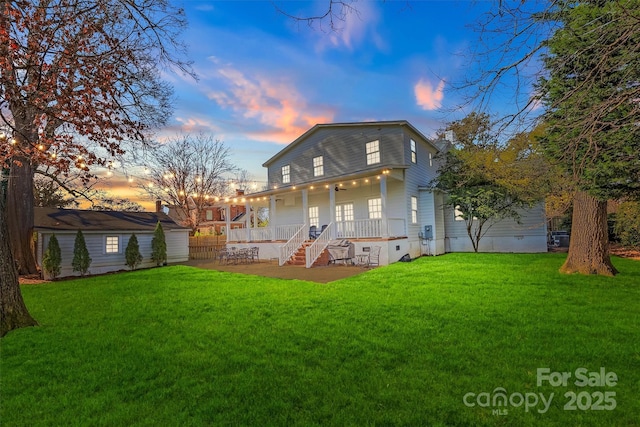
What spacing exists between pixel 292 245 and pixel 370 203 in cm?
493

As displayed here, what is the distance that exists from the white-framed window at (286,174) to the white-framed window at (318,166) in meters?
2.25

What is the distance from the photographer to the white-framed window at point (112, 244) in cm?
1762

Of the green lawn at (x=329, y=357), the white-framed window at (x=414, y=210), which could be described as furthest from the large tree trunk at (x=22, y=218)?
the white-framed window at (x=414, y=210)

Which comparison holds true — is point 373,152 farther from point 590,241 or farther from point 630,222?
point 630,222

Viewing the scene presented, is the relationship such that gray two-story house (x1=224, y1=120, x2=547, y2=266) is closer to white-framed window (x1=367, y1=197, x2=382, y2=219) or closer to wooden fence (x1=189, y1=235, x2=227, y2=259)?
white-framed window (x1=367, y1=197, x2=382, y2=219)

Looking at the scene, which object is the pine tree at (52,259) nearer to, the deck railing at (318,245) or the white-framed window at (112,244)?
the white-framed window at (112,244)

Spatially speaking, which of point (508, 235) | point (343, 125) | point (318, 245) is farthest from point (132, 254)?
point (508, 235)

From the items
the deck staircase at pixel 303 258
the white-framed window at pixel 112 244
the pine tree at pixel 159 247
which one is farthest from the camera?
the pine tree at pixel 159 247

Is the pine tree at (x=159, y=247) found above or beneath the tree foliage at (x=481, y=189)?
beneath

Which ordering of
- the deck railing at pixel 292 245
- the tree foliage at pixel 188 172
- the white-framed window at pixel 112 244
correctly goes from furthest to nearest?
1. the tree foliage at pixel 188 172
2. the white-framed window at pixel 112 244
3. the deck railing at pixel 292 245

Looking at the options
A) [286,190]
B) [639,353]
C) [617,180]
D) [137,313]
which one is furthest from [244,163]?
[639,353]

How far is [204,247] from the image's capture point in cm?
2356

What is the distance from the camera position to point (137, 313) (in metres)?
6.25

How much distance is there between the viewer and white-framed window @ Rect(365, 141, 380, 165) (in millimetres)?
15995
